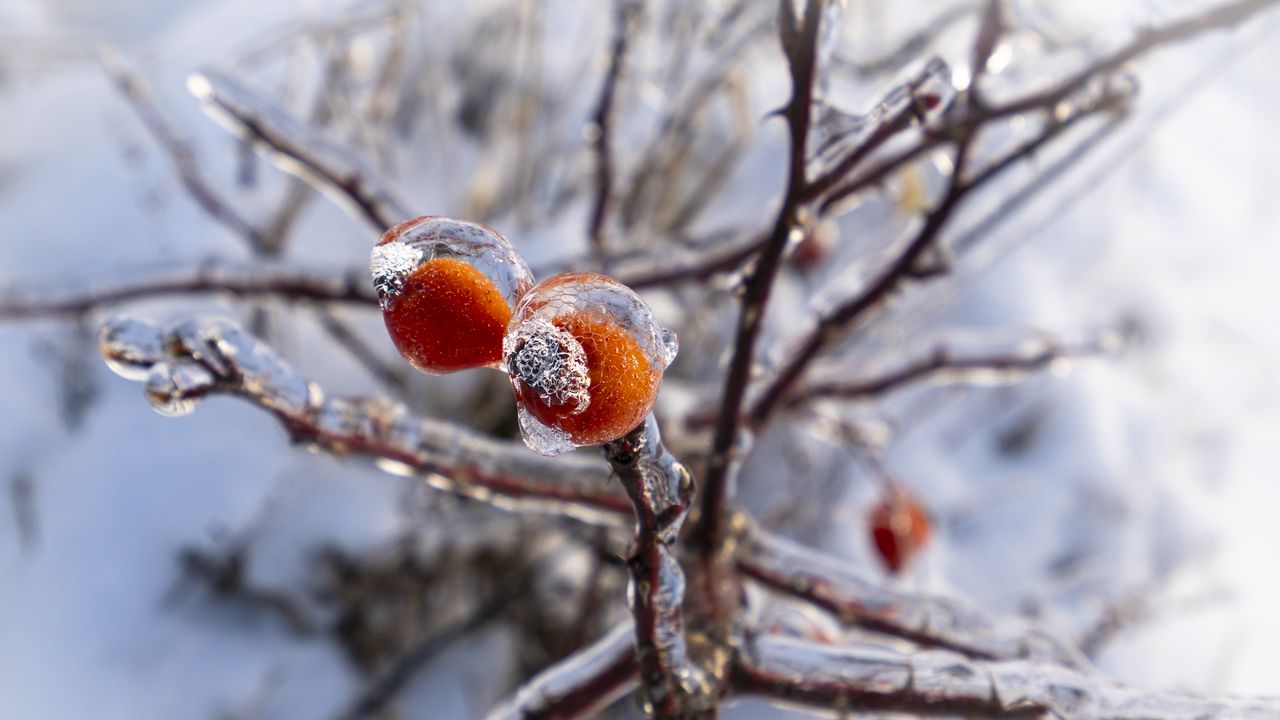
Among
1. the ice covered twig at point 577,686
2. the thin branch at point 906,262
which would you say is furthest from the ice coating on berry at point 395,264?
the thin branch at point 906,262

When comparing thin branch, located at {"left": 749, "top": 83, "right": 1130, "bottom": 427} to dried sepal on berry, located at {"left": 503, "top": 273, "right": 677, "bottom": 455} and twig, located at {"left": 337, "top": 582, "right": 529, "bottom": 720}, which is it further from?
twig, located at {"left": 337, "top": 582, "right": 529, "bottom": 720}

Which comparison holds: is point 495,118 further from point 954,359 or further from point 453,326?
point 453,326

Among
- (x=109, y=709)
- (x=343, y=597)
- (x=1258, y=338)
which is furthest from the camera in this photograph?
(x=1258, y=338)

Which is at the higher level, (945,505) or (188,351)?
(945,505)

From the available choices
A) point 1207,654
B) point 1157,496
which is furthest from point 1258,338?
point 1207,654

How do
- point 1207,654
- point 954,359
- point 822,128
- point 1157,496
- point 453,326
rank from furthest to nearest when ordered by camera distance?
point 1157,496 → point 1207,654 → point 954,359 → point 822,128 → point 453,326

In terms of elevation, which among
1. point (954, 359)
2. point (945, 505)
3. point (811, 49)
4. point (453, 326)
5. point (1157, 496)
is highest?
point (1157, 496)

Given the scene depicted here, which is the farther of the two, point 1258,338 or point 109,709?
point 1258,338
